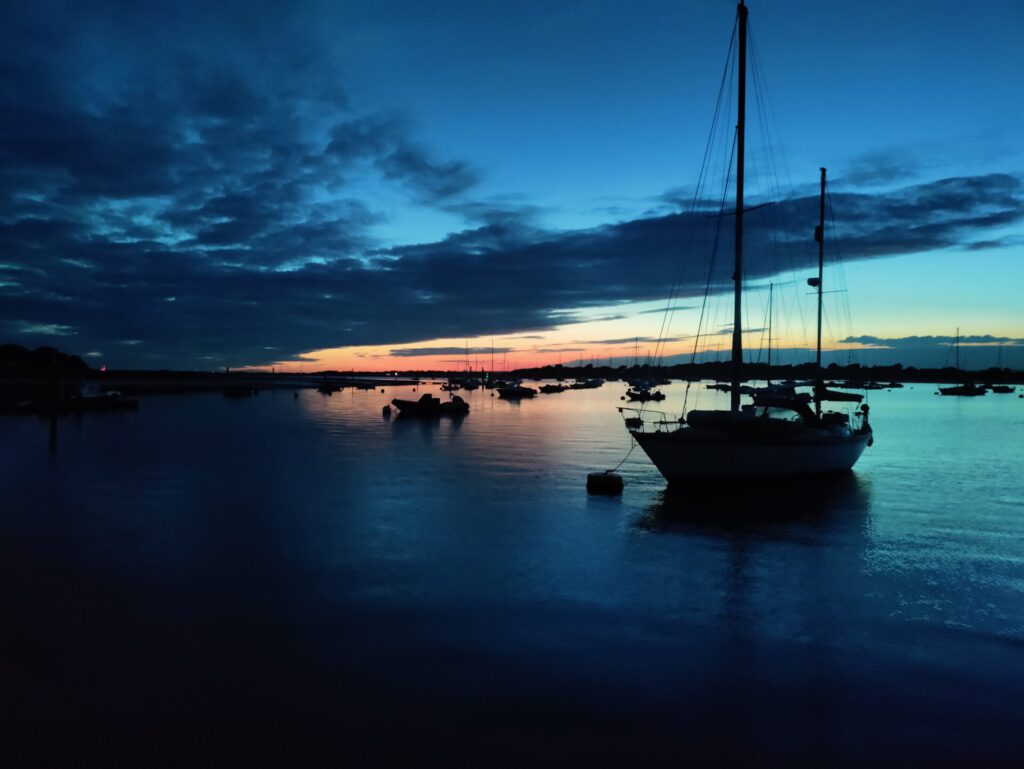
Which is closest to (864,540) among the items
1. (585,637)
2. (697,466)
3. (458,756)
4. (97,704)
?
(697,466)

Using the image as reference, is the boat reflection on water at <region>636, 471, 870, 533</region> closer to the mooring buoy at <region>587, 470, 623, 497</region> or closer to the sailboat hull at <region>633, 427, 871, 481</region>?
the sailboat hull at <region>633, 427, 871, 481</region>

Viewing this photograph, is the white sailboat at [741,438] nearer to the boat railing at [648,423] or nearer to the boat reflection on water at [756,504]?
the boat reflection on water at [756,504]

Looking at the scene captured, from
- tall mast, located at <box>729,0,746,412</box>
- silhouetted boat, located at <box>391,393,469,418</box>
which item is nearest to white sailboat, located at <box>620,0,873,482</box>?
tall mast, located at <box>729,0,746,412</box>

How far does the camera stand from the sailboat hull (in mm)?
22828

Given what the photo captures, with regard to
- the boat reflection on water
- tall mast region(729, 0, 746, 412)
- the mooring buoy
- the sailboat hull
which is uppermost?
tall mast region(729, 0, 746, 412)

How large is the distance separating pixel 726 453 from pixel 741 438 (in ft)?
2.41

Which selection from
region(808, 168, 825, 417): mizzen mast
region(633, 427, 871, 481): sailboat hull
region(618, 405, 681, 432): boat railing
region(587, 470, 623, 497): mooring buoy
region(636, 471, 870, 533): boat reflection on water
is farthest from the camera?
region(808, 168, 825, 417): mizzen mast

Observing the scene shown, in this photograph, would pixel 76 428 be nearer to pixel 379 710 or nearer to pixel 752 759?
pixel 379 710

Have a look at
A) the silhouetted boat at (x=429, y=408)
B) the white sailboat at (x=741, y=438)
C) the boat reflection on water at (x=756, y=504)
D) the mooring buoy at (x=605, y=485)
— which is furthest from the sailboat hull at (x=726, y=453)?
the silhouetted boat at (x=429, y=408)

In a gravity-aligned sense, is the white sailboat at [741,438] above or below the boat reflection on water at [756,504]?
above

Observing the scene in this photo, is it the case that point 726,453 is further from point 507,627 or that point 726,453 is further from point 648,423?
point 648,423

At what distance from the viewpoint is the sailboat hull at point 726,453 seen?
22.8 m

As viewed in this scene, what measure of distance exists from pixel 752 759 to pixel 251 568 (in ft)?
35.3

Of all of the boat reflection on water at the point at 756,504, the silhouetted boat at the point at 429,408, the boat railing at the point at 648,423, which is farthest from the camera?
the silhouetted boat at the point at 429,408
